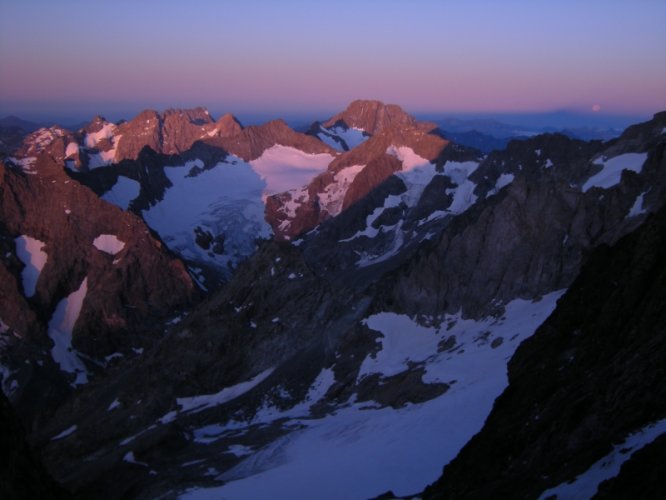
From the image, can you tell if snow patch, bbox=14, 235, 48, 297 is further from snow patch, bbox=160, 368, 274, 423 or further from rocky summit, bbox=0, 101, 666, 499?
snow patch, bbox=160, 368, 274, 423

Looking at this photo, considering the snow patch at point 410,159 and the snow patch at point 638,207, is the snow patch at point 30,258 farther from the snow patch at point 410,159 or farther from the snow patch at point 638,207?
the snow patch at point 638,207

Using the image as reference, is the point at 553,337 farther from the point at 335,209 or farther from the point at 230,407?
the point at 335,209

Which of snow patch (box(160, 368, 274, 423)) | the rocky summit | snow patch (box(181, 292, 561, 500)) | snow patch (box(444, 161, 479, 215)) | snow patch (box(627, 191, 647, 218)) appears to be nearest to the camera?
the rocky summit

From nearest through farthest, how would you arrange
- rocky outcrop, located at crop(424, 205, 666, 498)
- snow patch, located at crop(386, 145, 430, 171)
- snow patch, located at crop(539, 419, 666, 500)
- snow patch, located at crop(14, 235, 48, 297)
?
snow patch, located at crop(539, 419, 666, 500) → rocky outcrop, located at crop(424, 205, 666, 498) → snow patch, located at crop(14, 235, 48, 297) → snow patch, located at crop(386, 145, 430, 171)

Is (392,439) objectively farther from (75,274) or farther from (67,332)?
(75,274)

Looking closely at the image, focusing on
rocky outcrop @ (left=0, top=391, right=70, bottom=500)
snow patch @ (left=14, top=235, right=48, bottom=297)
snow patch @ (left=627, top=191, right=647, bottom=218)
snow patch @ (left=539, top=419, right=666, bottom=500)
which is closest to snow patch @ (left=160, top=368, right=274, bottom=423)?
snow patch @ (left=627, top=191, right=647, bottom=218)

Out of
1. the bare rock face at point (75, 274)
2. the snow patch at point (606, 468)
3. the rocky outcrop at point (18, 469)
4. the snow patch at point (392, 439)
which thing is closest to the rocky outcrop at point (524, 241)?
the snow patch at point (392, 439)

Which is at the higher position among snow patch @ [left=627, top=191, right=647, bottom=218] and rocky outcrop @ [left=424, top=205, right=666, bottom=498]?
snow patch @ [left=627, top=191, right=647, bottom=218]
